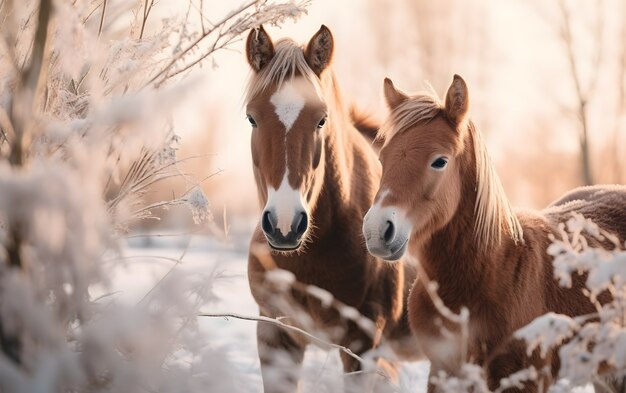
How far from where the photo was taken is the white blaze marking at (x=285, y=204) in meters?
2.83

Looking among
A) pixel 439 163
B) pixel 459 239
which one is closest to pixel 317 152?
pixel 439 163

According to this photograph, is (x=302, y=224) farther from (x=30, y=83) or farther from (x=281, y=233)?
(x=30, y=83)

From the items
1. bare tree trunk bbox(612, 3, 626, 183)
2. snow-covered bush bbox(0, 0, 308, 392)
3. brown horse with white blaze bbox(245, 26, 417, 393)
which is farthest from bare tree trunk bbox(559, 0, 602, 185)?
snow-covered bush bbox(0, 0, 308, 392)

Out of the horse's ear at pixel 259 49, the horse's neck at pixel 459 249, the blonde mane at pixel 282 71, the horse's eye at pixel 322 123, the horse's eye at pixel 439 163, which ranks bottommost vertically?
the horse's neck at pixel 459 249

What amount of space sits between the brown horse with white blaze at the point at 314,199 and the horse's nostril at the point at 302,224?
9 cm

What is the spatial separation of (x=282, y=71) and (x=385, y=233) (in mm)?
1105

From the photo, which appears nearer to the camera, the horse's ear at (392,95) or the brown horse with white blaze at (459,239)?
the brown horse with white blaze at (459,239)

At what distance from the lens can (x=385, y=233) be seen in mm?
2625

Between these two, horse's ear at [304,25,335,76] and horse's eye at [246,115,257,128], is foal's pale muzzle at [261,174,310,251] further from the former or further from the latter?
horse's ear at [304,25,335,76]

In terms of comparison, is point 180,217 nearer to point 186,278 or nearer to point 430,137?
point 186,278

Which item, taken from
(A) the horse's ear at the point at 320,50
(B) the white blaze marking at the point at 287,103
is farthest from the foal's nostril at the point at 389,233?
(A) the horse's ear at the point at 320,50

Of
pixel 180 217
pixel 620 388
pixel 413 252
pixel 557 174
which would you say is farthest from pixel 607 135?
pixel 180 217

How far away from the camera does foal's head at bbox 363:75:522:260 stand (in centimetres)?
272

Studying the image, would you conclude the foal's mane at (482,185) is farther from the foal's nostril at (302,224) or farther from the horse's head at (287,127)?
the foal's nostril at (302,224)
